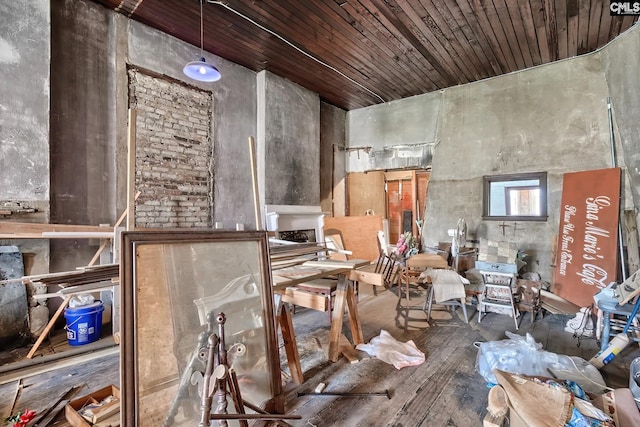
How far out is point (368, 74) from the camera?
525cm

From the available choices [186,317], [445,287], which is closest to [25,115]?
[186,317]

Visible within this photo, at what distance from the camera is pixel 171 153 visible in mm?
4117

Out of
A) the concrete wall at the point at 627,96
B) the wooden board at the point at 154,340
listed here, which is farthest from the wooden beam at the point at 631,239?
the wooden board at the point at 154,340

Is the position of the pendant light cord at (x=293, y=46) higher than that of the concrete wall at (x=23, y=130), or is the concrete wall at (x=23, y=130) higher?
the pendant light cord at (x=293, y=46)

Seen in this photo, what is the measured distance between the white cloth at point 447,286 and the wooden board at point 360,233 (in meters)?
2.27

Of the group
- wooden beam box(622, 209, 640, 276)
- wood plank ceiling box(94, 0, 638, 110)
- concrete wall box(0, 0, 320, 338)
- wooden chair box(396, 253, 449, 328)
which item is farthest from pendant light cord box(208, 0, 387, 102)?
wooden beam box(622, 209, 640, 276)

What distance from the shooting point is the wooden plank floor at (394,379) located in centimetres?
196

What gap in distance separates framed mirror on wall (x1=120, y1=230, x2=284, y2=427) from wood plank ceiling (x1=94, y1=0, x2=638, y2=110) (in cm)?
319

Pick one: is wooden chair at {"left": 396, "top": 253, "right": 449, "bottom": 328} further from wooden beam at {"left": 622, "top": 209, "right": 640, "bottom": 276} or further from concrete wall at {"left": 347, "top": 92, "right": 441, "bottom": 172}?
concrete wall at {"left": 347, "top": 92, "right": 441, "bottom": 172}

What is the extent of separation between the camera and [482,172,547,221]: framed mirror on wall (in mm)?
4797

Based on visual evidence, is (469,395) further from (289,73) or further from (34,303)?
(289,73)

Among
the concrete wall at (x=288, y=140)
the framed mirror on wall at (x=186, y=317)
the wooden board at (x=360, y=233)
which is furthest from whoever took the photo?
the wooden board at (x=360, y=233)

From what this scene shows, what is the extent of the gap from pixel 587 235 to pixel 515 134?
6.44 ft

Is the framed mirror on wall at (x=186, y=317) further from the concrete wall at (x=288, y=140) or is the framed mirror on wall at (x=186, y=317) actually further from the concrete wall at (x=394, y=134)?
the concrete wall at (x=394, y=134)
